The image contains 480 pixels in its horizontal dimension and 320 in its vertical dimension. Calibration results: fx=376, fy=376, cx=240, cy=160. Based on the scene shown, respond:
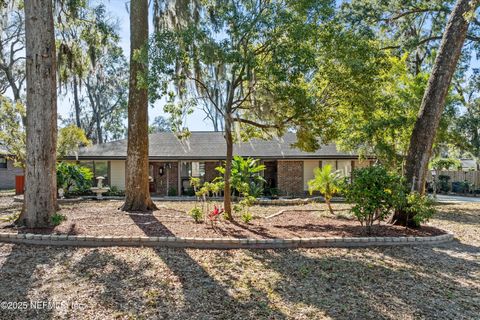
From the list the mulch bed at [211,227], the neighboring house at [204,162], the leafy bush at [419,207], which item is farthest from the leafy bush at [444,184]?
the leafy bush at [419,207]

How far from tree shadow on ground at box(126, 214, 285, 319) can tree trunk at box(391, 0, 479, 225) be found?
498 centimetres

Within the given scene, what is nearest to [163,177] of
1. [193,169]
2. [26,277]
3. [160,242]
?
[193,169]

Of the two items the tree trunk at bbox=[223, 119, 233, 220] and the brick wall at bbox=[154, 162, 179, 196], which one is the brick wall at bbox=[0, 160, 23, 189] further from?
the tree trunk at bbox=[223, 119, 233, 220]

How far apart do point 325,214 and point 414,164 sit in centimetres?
298

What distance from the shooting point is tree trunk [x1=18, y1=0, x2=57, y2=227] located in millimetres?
6848

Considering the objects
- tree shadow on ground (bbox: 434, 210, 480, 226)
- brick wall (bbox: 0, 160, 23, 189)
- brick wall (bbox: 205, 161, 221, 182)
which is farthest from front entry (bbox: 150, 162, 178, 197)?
brick wall (bbox: 0, 160, 23, 189)

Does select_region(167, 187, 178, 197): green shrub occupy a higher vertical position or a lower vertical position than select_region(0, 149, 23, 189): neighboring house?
lower

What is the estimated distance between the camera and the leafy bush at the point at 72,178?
1536 cm

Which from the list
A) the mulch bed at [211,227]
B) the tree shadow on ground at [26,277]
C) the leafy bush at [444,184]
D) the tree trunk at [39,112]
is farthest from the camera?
the leafy bush at [444,184]

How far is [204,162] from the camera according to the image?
59.4 ft

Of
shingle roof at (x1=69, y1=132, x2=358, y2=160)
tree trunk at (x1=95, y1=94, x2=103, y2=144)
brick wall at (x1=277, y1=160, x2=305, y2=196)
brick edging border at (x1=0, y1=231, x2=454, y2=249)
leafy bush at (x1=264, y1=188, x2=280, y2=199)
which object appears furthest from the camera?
tree trunk at (x1=95, y1=94, x2=103, y2=144)

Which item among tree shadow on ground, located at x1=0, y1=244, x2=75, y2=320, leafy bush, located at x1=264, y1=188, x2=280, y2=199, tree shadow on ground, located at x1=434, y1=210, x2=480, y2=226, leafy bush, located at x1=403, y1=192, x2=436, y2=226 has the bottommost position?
tree shadow on ground, located at x1=434, y1=210, x2=480, y2=226

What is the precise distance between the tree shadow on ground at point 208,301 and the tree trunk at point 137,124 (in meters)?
5.03

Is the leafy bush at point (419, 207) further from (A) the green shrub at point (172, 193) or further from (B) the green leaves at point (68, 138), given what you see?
(B) the green leaves at point (68, 138)
